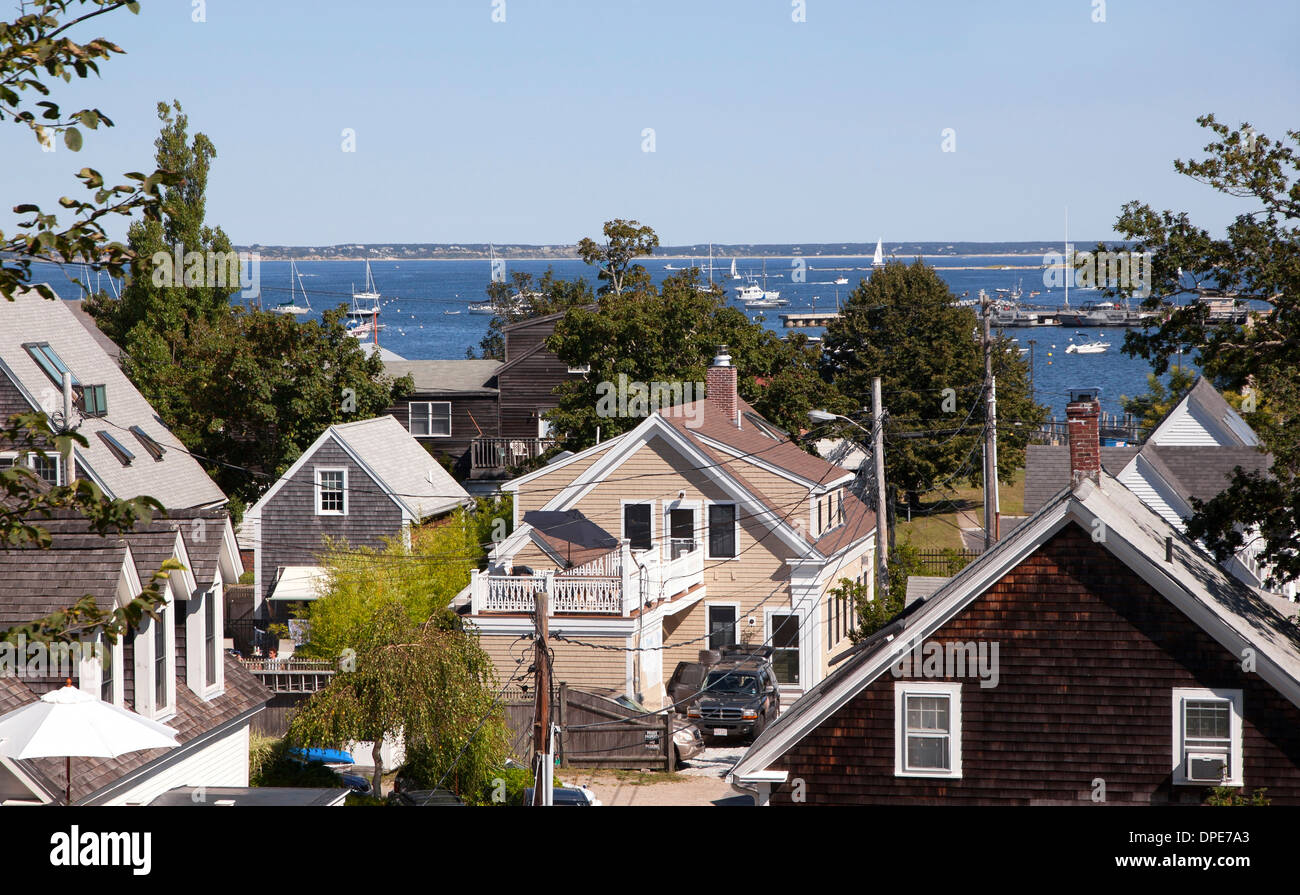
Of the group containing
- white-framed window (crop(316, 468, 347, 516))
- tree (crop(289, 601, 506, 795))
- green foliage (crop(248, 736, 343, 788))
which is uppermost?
white-framed window (crop(316, 468, 347, 516))

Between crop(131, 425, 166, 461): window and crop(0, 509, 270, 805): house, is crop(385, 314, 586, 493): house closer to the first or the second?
crop(131, 425, 166, 461): window

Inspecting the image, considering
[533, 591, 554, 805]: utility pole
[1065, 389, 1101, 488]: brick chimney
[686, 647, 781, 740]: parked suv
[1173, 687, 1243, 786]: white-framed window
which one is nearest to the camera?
[533, 591, 554, 805]: utility pole

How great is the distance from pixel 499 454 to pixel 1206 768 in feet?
141

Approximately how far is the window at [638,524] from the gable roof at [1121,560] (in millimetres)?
17555

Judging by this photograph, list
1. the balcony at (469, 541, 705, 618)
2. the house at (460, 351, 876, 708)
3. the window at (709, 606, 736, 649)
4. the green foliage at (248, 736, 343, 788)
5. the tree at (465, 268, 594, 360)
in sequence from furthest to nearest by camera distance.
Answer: the tree at (465, 268, 594, 360) < the window at (709, 606, 736, 649) < the house at (460, 351, 876, 708) < the balcony at (469, 541, 705, 618) < the green foliage at (248, 736, 343, 788)

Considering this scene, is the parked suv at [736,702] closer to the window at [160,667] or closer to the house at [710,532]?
the house at [710,532]

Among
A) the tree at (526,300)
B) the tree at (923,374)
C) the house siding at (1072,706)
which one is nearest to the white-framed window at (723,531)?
the house siding at (1072,706)

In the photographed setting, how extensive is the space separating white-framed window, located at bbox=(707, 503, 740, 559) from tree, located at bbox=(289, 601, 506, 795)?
1315cm

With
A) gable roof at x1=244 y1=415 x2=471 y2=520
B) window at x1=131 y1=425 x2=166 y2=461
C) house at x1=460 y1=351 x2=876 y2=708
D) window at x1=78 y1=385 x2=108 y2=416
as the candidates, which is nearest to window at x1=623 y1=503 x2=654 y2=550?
house at x1=460 y1=351 x2=876 y2=708

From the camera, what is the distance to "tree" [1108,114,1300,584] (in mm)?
20141

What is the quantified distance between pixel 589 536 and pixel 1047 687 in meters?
16.8

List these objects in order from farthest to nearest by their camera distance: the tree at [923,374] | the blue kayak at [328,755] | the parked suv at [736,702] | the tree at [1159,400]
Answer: the tree at [923,374]
the tree at [1159,400]
the parked suv at [736,702]
the blue kayak at [328,755]

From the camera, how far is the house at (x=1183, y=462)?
1743 inches
